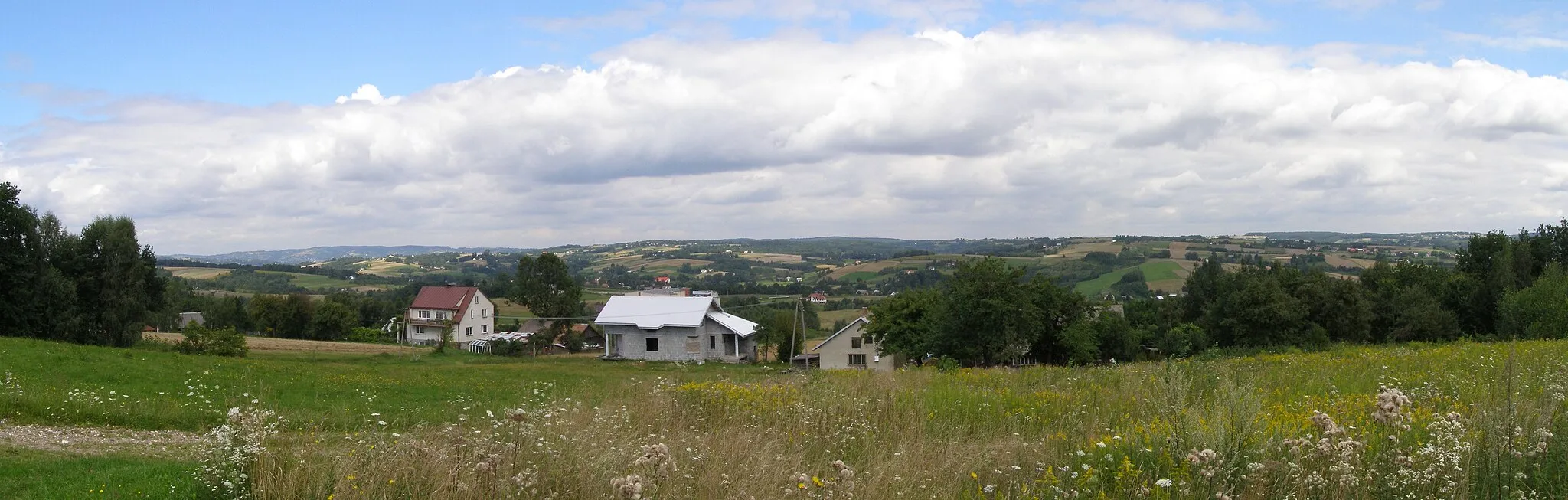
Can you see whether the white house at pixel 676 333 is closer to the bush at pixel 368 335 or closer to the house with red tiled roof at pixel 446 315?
the house with red tiled roof at pixel 446 315

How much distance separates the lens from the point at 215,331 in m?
38.8

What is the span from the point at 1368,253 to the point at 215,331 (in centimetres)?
13905

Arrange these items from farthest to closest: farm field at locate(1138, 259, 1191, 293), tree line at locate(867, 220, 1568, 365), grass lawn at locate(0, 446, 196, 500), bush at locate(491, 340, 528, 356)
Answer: farm field at locate(1138, 259, 1191, 293), bush at locate(491, 340, 528, 356), tree line at locate(867, 220, 1568, 365), grass lawn at locate(0, 446, 196, 500)

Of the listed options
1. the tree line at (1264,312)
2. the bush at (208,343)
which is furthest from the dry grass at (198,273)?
the tree line at (1264,312)

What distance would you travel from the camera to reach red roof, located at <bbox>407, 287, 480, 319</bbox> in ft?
249

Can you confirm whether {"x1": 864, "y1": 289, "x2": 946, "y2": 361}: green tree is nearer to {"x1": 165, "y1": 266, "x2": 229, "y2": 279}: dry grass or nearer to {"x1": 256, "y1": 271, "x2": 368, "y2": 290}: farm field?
{"x1": 256, "y1": 271, "x2": 368, "y2": 290}: farm field

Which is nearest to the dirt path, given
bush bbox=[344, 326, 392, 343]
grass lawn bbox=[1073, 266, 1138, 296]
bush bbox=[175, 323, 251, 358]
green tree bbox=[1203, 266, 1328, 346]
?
bush bbox=[175, 323, 251, 358]

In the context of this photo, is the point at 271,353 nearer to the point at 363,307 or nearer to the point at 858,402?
the point at 858,402

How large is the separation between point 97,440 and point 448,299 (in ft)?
220

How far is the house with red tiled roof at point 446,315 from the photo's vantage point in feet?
247

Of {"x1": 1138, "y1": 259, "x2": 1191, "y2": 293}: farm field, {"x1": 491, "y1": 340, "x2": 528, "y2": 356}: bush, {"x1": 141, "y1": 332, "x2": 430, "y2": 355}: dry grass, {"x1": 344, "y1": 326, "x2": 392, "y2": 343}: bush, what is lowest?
{"x1": 344, "y1": 326, "x2": 392, "y2": 343}: bush

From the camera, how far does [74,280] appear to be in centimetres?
4247

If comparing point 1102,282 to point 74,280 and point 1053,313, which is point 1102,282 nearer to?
point 1053,313

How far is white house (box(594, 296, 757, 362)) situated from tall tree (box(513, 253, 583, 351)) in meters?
8.02
